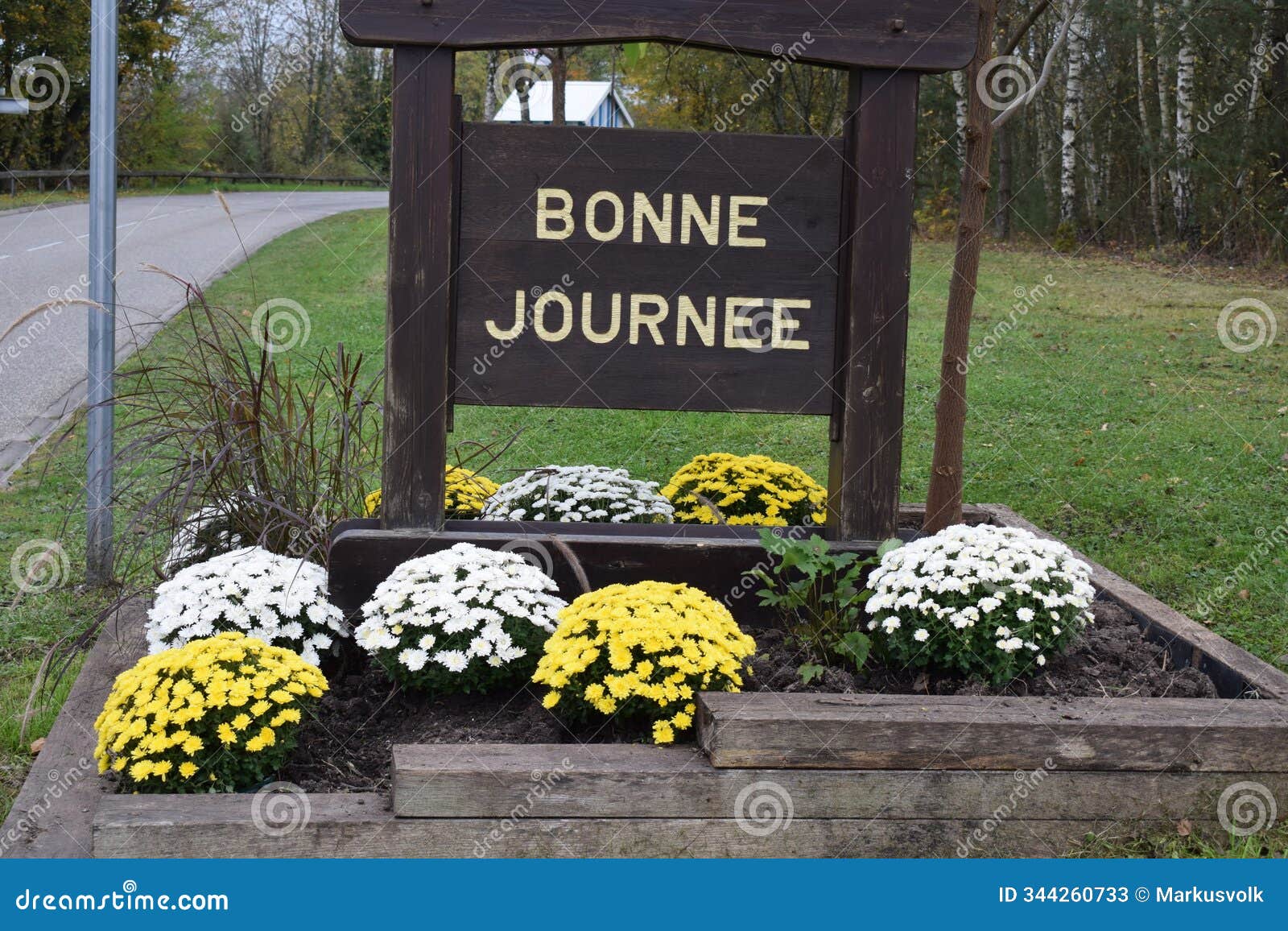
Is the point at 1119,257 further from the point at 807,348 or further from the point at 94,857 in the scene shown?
the point at 94,857

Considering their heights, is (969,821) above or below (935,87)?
below

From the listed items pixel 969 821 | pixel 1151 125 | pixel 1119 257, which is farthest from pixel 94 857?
pixel 1151 125

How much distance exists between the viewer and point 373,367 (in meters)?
10.4

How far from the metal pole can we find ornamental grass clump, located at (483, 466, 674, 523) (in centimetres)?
156

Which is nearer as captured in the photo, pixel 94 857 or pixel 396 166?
pixel 94 857

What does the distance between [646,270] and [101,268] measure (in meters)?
2.40

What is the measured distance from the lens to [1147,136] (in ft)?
64.2

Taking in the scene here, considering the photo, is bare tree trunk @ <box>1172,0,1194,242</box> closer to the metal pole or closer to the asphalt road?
the asphalt road

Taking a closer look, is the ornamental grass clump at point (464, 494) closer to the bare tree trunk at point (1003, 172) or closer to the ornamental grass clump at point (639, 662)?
the ornamental grass clump at point (639, 662)

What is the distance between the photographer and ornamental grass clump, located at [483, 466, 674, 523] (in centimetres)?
467

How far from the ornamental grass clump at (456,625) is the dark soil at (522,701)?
9 centimetres

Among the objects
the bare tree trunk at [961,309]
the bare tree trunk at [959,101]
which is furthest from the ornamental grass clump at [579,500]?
the bare tree trunk at [959,101]

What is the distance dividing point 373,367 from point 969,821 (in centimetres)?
830

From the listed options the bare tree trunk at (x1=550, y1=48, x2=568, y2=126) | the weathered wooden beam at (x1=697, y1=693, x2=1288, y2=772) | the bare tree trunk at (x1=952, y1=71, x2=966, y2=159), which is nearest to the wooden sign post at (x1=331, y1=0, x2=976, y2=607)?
the weathered wooden beam at (x1=697, y1=693, x2=1288, y2=772)
